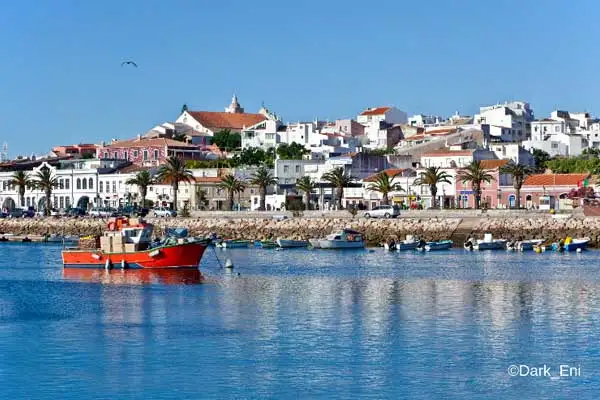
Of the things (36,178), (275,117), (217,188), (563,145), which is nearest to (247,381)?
(217,188)

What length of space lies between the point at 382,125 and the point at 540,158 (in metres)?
29.8

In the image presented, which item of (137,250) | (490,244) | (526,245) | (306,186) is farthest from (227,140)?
(137,250)

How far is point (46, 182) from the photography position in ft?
400

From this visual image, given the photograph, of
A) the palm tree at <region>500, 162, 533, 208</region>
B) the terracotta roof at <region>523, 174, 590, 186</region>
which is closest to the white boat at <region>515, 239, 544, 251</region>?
the palm tree at <region>500, 162, 533, 208</region>

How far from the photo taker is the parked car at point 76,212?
117 metres

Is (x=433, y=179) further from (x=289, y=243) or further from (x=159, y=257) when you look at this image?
(x=159, y=257)

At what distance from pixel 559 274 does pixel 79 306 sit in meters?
23.8

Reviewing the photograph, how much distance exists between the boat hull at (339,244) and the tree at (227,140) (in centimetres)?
6726

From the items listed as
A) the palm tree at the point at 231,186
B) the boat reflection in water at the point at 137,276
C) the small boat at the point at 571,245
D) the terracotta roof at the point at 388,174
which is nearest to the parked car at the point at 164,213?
the palm tree at the point at 231,186

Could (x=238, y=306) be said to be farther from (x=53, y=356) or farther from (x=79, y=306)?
(x=53, y=356)

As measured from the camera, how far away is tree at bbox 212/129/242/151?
153 metres

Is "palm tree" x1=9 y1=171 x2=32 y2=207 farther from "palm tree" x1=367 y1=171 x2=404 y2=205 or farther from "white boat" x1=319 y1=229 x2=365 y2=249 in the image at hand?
"white boat" x1=319 y1=229 x2=365 y2=249

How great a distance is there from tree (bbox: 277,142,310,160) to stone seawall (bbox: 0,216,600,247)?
91.6 ft

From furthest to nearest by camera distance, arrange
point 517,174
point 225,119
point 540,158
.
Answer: point 225,119
point 540,158
point 517,174
